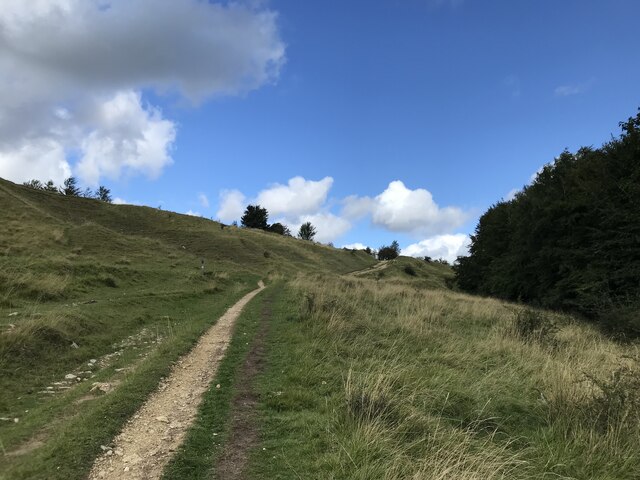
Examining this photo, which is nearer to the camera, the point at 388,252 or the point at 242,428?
the point at 242,428

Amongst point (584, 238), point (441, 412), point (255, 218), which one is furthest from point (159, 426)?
point (255, 218)

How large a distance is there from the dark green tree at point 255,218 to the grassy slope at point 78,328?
229 feet

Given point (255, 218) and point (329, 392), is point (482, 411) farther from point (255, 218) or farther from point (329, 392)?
point (255, 218)

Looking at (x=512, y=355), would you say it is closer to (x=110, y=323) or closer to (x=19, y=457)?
(x=19, y=457)

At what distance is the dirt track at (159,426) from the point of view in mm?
5078

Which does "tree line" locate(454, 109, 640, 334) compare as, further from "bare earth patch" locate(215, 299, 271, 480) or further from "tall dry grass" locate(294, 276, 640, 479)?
"bare earth patch" locate(215, 299, 271, 480)

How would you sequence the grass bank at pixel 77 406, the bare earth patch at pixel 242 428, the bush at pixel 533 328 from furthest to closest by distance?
the bush at pixel 533 328 < the grass bank at pixel 77 406 < the bare earth patch at pixel 242 428

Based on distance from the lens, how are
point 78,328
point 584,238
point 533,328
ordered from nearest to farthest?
1. point 78,328
2. point 533,328
3. point 584,238

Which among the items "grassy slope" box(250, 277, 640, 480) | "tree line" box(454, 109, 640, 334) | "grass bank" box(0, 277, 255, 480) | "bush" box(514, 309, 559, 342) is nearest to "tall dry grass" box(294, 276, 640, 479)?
"grassy slope" box(250, 277, 640, 480)

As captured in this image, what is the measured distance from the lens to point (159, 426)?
20.7 ft

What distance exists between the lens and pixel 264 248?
240ft

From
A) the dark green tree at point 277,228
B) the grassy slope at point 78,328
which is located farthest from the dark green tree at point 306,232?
the grassy slope at point 78,328

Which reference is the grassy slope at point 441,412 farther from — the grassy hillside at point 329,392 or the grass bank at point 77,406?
the grass bank at point 77,406

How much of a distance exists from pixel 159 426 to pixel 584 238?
3440 centimetres
